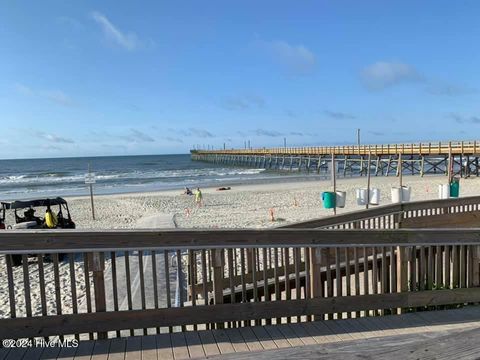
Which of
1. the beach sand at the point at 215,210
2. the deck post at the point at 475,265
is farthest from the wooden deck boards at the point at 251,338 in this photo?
the beach sand at the point at 215,210

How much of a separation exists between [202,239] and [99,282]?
0.89 meters

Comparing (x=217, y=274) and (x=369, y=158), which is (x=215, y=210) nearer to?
(x=369, y=158)

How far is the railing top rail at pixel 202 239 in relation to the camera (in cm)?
289

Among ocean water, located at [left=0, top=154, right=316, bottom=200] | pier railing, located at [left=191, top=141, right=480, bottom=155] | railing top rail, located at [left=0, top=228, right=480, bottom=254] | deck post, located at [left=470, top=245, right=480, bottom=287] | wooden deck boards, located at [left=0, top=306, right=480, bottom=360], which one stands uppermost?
pier railing, located at [left=191, top=141, right=480, bottom=155]

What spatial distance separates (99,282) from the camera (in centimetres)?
316

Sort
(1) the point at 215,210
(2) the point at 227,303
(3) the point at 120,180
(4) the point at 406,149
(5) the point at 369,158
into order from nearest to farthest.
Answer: (2) the point at 227,303, (1) the point at 215,210, (5) the point at 369,158, (4) the point at 406,149, (3) the point at 120,180

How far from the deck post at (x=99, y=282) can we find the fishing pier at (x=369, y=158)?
13669 mm

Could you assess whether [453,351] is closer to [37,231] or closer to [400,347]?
[400,347]

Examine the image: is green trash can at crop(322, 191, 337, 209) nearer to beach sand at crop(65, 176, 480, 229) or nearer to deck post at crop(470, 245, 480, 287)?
beach sand at crop(65, 176, 480, 229)

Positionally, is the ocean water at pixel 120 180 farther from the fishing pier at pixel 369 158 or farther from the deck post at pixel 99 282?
the deck post at pixel 99 282

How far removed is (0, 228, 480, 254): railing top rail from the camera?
289cm

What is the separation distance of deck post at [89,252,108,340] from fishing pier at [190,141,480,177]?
13669 mm

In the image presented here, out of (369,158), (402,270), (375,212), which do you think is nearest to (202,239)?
(402,270)

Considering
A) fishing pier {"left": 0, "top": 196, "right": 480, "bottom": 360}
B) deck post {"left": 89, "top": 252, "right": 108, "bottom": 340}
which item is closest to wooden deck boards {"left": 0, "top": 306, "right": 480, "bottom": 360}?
fishing pier {"left": 0, "top": 196, "right": 480, "bottom": 360}
